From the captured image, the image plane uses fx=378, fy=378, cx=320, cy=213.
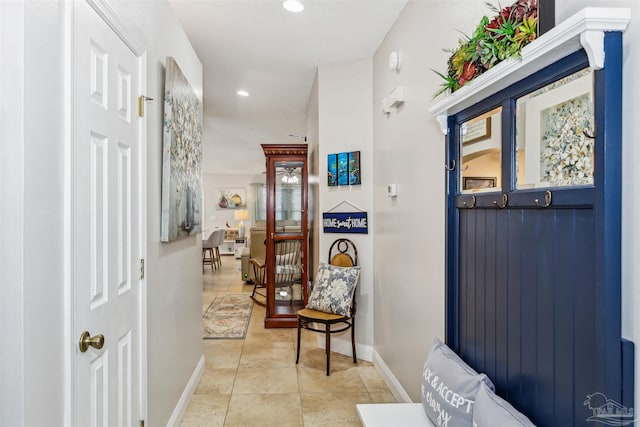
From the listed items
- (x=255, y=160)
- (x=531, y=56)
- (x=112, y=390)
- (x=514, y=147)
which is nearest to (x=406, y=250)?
(x=514, y=147)

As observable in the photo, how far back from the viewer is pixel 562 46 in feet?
3.22

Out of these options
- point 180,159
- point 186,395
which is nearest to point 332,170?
point 180,159

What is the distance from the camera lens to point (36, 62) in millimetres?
984

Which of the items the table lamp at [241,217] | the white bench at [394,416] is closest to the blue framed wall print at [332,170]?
the white bench at [394,416]

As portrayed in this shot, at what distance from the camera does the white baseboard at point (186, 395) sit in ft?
7.53

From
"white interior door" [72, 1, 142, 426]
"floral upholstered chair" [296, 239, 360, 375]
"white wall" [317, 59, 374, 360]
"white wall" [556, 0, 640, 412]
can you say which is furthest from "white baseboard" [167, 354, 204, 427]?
"white wall" [556, 0, 640, 412]

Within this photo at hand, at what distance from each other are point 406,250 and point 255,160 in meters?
7.99

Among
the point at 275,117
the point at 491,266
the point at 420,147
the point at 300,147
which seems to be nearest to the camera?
the point at 491,266

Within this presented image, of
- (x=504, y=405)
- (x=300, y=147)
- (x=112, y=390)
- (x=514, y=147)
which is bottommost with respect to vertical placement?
(x=112, y=390)

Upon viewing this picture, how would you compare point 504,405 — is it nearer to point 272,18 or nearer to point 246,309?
point 272,18

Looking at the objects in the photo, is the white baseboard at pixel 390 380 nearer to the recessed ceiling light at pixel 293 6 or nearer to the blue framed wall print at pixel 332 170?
the blue framed wall print at pixel 332 170

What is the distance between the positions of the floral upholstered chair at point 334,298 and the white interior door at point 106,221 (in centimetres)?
165

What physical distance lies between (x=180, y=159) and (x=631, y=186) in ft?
6.89

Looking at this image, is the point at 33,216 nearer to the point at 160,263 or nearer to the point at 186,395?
the point at 160,263
